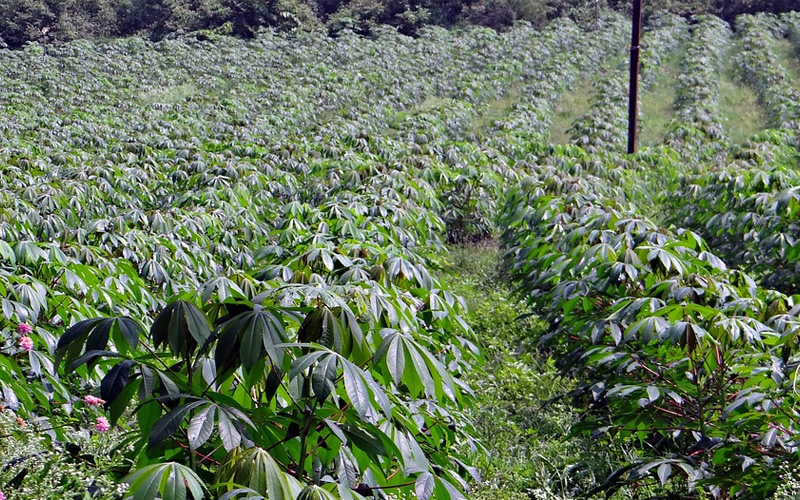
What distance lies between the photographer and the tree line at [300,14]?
27859 mm

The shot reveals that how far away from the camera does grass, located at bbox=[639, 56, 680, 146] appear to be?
15.4 m

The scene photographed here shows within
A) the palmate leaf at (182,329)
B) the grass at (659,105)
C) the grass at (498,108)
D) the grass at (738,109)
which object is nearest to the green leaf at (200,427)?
the palmate leaf at (182,329)

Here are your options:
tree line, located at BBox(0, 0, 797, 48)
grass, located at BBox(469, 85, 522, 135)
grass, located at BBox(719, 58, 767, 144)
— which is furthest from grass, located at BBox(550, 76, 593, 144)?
tree line, located at BBox(0, 0, 797, 48)

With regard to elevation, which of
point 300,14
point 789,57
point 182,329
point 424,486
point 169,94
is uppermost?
point 182,329

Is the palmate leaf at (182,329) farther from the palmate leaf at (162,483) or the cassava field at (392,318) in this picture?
the palmate leaf at (162,483)

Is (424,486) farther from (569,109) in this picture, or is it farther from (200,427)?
(569,109)

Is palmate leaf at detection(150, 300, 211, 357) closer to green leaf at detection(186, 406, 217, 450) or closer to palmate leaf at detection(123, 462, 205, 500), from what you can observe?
green leaf at detection(186, 406, 217, 450)

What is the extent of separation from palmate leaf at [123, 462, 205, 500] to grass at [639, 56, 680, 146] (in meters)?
14.1

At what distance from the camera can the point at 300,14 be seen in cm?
2808

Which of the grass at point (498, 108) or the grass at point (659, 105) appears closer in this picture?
the grass at point (659, 105)

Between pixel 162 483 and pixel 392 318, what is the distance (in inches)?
41.1

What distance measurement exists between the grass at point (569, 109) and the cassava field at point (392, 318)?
159 cm

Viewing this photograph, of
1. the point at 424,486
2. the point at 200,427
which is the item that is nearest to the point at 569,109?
the point at 424,486

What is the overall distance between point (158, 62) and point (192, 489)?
926 inches
